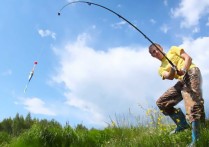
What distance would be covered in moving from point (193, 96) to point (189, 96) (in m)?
0.10

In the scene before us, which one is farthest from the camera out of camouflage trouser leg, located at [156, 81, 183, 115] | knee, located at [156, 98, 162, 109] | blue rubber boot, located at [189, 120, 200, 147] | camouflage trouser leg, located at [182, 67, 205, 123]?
knee, located at [156, 98, 162, 109]

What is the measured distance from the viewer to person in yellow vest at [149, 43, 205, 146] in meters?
7.84

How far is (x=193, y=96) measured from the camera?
7961 millimetres

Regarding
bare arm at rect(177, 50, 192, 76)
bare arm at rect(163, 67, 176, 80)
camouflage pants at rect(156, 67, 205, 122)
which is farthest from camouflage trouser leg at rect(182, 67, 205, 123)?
bare arm at rect(163, 67, 176, 80)

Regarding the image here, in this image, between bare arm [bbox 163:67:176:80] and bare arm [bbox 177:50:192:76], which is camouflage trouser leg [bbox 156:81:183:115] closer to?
bare arm [bbox 163:67:176:80]

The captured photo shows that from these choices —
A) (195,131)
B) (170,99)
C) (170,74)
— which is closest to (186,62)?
(170,74)

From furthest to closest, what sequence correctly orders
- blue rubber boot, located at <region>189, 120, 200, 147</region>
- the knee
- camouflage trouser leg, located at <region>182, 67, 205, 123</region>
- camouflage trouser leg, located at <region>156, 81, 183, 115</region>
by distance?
the knee
camouflage trouser leg, located at <region>156, 81, 183, 115</region>
camouflage trouser leg, located at <region>182, 67, 205, 123</region>
blue rubber boot, located at <region>189, 120, 200, 147</region>

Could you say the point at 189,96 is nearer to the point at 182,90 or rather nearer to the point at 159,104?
the point at 182,90

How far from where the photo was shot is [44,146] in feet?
38.3

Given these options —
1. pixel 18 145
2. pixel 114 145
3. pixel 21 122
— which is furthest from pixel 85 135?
pixel 21 122

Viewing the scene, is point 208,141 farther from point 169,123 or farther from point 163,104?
point 169,123

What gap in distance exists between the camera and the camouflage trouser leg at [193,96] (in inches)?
308

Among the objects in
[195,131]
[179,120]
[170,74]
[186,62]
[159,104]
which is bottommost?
[195,131]

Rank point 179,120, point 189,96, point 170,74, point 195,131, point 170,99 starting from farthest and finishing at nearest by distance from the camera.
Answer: point 179,120 < point 170,99 < point 189,96 < point 170,74 < point 195,131
